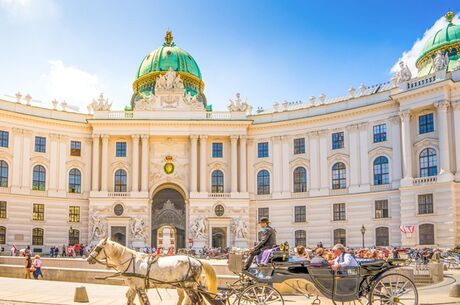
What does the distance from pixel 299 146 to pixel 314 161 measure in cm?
231

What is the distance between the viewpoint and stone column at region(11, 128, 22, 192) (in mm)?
53500

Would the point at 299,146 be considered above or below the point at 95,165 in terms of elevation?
above

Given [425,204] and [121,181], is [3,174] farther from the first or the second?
[425,204]

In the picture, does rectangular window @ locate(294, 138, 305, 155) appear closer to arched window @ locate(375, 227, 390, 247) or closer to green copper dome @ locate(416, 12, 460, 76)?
arched window @ locate(375, 227, 390, 247)

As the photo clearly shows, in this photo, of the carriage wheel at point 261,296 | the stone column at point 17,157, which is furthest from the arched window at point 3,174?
the carriage wheel at point 261,296

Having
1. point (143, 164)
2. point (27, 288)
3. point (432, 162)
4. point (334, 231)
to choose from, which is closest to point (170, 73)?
point (143, 164)

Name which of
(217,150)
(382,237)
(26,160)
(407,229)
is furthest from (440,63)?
(26,160)

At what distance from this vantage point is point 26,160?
5456 centimetres

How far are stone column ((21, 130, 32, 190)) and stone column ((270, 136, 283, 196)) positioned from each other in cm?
2421

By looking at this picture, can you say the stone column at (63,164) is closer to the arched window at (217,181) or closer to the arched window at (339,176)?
the arched window at (217,181)

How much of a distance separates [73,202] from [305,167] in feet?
77.9

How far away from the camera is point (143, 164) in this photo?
186 ft

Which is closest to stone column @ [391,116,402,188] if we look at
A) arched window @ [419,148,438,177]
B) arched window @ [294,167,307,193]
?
arched window @ [419,148,438,177]

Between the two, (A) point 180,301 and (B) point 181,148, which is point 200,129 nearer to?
(B) point 181,148
